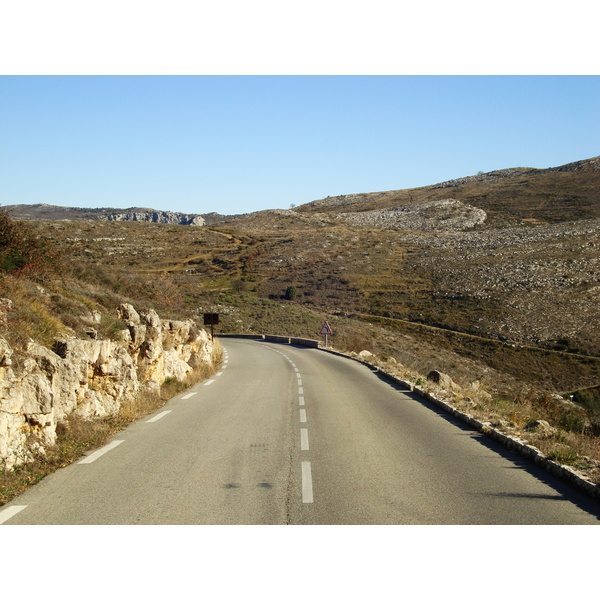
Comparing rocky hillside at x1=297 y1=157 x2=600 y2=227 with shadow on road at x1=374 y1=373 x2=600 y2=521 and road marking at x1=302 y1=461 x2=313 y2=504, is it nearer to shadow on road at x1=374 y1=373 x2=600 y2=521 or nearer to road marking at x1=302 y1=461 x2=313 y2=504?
shadow on road at x1=374 y1=373 x2=600 y2=521

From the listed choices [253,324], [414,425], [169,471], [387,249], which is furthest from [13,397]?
[387,249]

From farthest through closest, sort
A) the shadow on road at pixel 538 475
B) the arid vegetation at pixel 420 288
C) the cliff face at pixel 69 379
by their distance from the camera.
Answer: the arid vegetation at pixel 420 288 → the cliff face at pixel 69 379 → the shadow on road at pixel 538 475

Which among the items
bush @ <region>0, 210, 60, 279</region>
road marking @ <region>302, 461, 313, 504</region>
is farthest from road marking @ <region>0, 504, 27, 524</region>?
bush @ <region>0, 210, 60, 279</region>

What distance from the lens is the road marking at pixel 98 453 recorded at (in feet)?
24.4

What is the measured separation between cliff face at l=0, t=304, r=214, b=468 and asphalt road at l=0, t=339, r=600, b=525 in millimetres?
732

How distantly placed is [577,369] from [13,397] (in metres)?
38.3

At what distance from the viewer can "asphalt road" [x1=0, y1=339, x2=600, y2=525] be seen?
5430 millimetres

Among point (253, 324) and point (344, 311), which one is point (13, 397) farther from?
point (344, 311)

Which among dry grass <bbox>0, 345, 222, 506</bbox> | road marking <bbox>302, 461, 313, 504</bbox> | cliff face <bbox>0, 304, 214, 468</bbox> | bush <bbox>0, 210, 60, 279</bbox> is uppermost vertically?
bush <bbox>0, 210, 60, 279</bbox>

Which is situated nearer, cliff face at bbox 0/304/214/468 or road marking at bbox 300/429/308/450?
cliff face at bbox 0/304/214/468

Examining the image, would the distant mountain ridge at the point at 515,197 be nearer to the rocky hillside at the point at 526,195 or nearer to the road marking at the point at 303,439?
the rocky hillside at the point at 526,195

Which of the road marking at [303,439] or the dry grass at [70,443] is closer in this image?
the dry grass at [70,443]

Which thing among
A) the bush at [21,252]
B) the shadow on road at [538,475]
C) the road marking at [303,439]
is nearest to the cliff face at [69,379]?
the bush at [21,252]

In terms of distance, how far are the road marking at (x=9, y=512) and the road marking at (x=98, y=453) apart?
177cm
